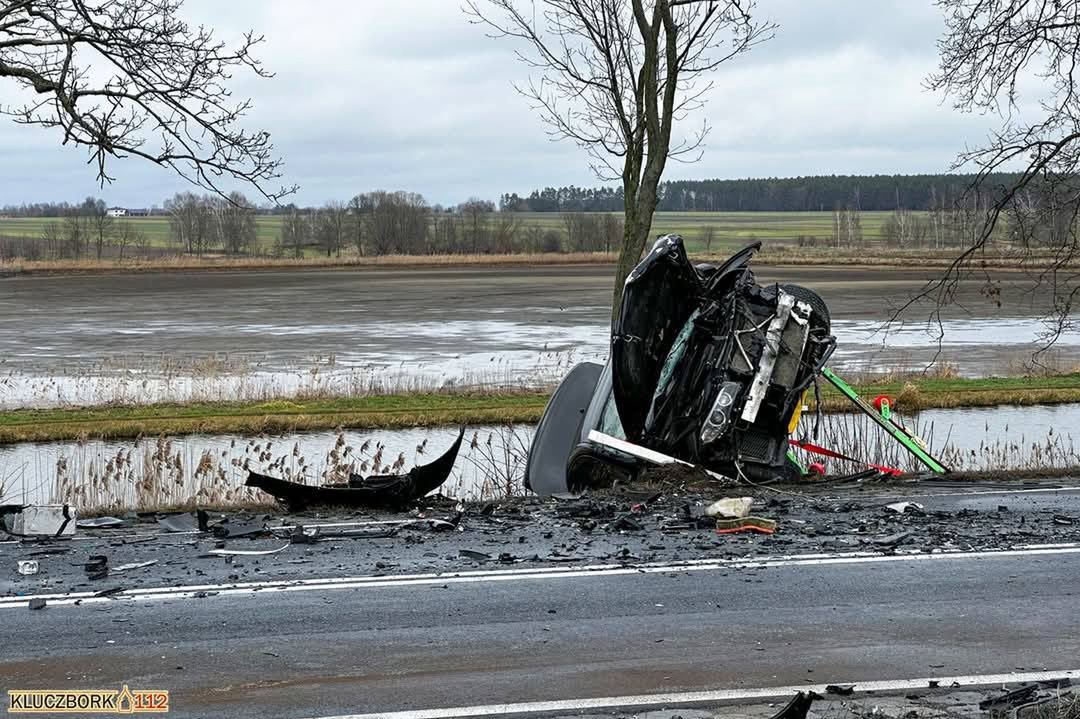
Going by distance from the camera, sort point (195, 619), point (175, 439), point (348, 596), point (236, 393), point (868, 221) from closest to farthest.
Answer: point (195, 619) < point (348, 596) < point (175, 439) < point (236, 393) < point (868, 221)

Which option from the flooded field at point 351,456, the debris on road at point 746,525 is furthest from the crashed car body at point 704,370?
the flooded field at point 351,456

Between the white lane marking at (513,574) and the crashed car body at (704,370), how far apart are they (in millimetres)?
3001

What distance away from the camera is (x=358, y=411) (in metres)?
21.5

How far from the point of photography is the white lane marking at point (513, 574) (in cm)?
786

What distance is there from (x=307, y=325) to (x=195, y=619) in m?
31.0

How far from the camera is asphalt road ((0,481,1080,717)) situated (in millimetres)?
6199

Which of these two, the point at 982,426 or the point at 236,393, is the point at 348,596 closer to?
the point at 982,426

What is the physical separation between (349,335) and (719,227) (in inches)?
4431

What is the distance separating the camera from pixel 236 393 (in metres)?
23.7

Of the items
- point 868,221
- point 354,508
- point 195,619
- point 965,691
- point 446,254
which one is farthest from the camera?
point 868,221

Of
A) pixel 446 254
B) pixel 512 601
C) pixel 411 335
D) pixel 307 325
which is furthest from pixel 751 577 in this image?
pixel 446 254

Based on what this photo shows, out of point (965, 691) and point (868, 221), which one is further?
point (868, 221)

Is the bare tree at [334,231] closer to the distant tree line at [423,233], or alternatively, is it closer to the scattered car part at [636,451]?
the distant tree line at [423,233]

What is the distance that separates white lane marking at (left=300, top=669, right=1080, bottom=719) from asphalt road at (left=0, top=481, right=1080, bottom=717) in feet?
0.23
